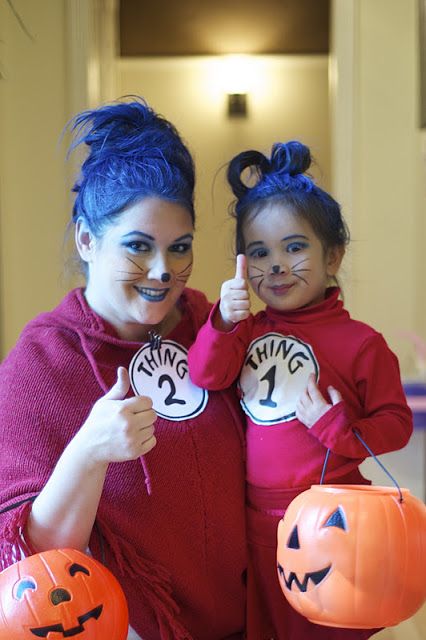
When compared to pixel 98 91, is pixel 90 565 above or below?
below

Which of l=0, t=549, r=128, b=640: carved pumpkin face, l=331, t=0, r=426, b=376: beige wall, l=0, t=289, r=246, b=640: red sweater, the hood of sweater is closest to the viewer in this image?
l=0, t=549, r=128, b=640: carved pumpkin face

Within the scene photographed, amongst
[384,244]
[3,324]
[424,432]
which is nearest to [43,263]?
[3,324]

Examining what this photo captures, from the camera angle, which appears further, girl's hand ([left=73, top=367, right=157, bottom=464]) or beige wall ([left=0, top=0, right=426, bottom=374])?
beige wall ([left=0, top=0, right=426, bottom=374])

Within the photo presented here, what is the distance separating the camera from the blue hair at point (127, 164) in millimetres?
1311

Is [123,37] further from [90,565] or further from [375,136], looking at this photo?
[90,565]

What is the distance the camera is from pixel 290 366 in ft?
4.42

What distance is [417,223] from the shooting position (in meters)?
3.09

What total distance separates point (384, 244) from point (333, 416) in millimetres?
1977

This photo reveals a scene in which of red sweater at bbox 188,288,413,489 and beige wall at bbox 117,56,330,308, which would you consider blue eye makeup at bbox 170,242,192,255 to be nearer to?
red sweater at bbox 188,288,413,489

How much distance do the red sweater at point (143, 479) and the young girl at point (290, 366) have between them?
46 mm

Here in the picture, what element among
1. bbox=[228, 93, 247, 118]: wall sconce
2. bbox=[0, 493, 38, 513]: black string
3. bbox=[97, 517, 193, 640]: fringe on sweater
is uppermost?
bbox=[228, 93, 247, 118]: wall sconce

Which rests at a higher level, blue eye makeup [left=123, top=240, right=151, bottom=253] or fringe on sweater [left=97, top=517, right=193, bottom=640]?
blue eye makeup [left=123, top=240, right=151, bottom=253]

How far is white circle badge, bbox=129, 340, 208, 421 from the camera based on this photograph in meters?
1.34

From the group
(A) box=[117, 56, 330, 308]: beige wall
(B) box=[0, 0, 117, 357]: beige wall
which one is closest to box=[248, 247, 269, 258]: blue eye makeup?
(B) box=[0, 0, 117, 357]: beige wall
